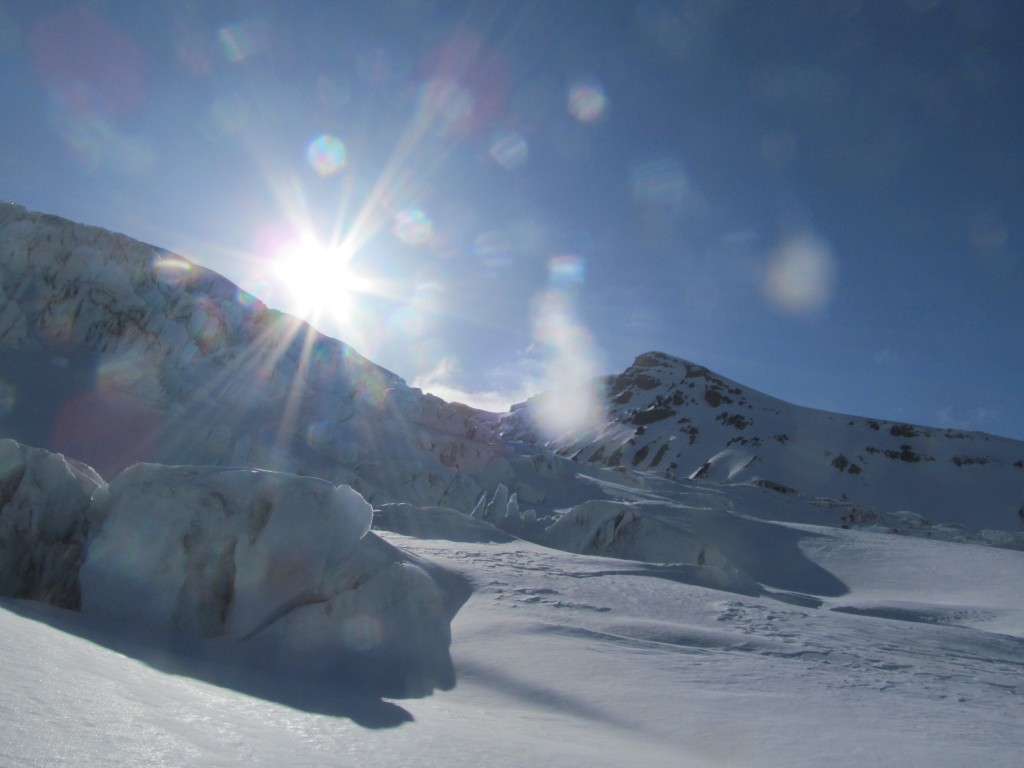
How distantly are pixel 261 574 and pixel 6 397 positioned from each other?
79.2 ft

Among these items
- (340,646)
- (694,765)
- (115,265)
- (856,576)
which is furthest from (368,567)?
(115,265)

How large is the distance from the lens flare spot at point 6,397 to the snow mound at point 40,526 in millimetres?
20322

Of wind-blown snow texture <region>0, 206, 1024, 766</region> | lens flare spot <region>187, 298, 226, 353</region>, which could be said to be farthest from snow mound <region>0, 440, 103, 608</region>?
lens flare spot <region>187, 298, 226, 353</region>

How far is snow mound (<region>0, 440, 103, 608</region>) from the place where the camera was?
23.5ft

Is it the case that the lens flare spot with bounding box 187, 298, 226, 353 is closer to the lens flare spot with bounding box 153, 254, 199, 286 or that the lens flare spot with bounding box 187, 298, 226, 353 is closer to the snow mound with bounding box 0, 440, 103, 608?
the lens flare spot with bounding box 153, 254, 199, 286

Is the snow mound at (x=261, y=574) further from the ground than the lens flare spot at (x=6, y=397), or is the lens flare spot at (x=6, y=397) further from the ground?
the lens flare spot at (x=6, y=397)

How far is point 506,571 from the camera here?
10.5 meters

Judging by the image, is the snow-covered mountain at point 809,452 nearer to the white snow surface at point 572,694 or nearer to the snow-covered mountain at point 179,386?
the snow-covered mountain at point 179,386

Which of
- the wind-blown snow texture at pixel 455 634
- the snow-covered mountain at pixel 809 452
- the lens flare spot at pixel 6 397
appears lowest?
the wind-blown snow texture at pixel 455 634

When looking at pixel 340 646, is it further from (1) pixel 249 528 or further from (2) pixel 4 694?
(2) pixel 4 694

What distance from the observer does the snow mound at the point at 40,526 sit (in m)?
7.16

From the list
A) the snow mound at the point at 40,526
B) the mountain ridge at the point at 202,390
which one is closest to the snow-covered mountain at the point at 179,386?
the mountain ridge at the point at 202,390

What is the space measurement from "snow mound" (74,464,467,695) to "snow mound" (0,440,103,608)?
1.27 feet

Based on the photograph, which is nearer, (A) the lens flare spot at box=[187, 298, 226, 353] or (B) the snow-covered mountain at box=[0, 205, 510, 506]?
(B) the snow-covered mountain at box=[0, 205, 510, 506]
